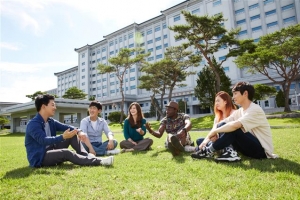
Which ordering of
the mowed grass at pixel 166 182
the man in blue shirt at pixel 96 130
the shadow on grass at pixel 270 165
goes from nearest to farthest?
the mowed grass at pixel 166 182, the shadow on grass at pixel 270 165, the man in blue shirt at pixel 96 130

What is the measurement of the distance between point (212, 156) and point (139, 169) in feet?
5.24

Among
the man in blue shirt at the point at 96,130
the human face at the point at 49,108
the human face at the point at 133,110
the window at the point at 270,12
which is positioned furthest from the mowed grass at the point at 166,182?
the window at the point at 270,12

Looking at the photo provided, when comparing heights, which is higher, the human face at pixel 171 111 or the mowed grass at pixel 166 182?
the human face at pixel 171 111

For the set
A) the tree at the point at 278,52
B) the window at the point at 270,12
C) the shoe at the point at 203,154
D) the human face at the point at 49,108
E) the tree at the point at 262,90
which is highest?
the window at the point at 270,12

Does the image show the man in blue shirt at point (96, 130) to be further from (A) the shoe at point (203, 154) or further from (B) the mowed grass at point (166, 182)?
(A) the shoe at point (203, 154)

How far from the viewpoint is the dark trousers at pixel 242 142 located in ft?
11.6

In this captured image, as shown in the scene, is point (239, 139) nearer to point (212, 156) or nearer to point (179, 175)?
point (212, 156)

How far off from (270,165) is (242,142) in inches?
20.9

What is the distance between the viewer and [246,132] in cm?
353

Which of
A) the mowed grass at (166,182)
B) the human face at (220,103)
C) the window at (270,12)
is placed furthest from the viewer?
the window at (270,12)

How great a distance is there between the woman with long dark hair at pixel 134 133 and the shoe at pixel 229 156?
8.43 feet

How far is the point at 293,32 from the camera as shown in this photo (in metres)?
20.7

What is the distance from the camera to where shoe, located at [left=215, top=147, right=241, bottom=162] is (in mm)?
3668

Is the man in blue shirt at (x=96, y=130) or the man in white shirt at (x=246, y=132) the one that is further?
the man in blue shirt at (x=96, y=130)
